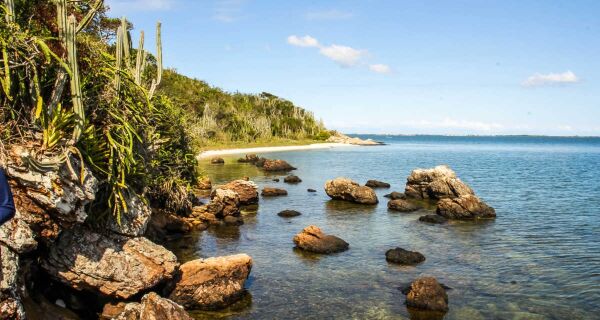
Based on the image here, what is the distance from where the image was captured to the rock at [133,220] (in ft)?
43.0

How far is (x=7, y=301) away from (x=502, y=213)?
29.8 meters

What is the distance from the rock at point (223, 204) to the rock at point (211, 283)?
36.7ft

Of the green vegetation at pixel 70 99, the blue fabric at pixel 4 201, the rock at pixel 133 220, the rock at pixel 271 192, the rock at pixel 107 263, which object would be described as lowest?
the rock at pixel 271 192

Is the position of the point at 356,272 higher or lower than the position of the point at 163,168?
lower

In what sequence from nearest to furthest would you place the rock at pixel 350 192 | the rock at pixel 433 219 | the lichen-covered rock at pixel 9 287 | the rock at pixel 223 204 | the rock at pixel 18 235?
the lichen-covered rock at pixel 9 287
the rock at pixel 18 235
the rock at pixel 223 204
the rock at pixel 433 219
the rock at pixel 350 192

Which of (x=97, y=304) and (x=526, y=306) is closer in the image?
(x=97, y=304)

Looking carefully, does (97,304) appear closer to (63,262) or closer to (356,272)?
(63,262)

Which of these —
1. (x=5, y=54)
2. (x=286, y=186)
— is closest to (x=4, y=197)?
(x=5, y=54)

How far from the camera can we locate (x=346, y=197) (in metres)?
35.4

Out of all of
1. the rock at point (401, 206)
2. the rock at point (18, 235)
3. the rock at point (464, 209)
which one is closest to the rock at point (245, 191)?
the rock at point (401, 206)

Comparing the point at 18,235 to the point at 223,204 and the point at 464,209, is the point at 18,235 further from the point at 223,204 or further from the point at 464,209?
the point at 464,209

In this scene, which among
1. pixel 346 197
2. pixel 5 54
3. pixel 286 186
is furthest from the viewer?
pixel 286 186

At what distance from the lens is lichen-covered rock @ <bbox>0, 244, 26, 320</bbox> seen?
908 cm

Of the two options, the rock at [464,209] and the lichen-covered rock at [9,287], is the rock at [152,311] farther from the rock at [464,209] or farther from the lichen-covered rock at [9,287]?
the rock at [464,209]
